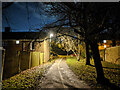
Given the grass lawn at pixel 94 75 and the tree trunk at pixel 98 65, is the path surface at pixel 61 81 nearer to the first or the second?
the grass lawn at pixel 94 75

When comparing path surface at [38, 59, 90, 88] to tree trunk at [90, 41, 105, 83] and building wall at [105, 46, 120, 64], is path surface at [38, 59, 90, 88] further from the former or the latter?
building wall at [105, 46, 120, 64]

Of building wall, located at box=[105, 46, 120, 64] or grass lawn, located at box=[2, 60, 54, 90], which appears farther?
building wall, located at box=[105, 46, 120, 64]

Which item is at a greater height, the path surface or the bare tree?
the bare tree

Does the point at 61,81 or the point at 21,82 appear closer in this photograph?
the point at 21,82

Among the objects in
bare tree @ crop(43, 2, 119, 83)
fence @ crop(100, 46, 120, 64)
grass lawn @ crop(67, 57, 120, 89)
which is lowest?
grass lawn @ crop(67, 57, 120, 89)

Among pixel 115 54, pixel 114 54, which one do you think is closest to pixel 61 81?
pixel 115 54

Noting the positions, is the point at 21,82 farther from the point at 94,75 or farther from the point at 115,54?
the point at 115,54

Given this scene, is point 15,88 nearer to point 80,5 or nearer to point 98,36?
point 98,36

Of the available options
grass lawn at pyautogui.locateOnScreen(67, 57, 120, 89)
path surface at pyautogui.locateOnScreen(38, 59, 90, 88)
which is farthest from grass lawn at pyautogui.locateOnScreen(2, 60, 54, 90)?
grass lawn at pyautogui.locateOnScreen(67, 57, 120, 89)

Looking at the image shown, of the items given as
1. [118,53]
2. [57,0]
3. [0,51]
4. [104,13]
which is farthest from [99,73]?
[118,53]

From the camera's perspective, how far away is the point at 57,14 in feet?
22.9

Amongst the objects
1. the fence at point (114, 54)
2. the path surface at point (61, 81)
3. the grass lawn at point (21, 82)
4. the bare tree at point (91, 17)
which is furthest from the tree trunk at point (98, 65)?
the fence at point (114, 54)

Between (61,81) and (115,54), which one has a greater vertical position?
(115,54)

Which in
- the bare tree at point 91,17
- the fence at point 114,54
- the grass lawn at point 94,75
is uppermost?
the bare tree at point 91,17
